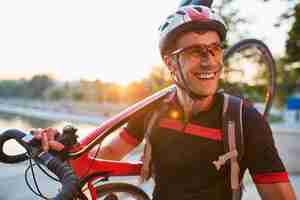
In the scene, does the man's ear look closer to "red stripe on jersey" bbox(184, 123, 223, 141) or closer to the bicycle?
the bicycle

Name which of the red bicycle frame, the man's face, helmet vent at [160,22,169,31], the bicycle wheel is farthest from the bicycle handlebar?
helmet vent at [160,22,169,31]

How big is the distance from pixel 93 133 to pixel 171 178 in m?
0.45

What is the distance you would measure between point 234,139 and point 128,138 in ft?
2.26

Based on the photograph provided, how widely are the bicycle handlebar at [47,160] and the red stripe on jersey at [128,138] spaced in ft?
2.17

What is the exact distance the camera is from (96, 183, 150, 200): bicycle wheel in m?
1.86

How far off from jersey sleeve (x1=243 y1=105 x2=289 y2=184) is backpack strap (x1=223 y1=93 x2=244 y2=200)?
0.03 meters

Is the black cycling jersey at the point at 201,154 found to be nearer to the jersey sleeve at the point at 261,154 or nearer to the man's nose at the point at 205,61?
the jersey sleeve at the point at 261,154

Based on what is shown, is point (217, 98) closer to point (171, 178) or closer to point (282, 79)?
point (171, 178)

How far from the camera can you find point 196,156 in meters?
1.65

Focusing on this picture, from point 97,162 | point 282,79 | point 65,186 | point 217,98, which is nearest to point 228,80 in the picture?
point 217,98

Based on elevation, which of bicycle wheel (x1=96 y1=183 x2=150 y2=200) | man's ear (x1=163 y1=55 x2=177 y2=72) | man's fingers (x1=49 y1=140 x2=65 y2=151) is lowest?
bicycle wheel (x1=96 y1=183 x2=150 y2=200)

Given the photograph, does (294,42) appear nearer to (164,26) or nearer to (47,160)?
(164,26)

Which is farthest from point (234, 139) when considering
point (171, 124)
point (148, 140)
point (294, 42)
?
point (294, 42)

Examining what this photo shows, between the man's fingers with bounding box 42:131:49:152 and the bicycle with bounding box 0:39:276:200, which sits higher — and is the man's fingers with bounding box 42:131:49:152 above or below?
above
